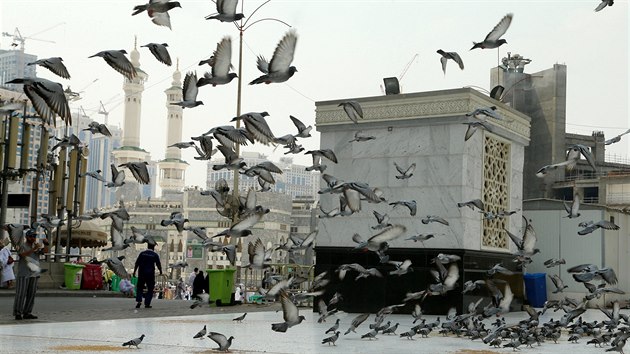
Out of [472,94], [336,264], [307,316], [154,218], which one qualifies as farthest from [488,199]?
[154,218]

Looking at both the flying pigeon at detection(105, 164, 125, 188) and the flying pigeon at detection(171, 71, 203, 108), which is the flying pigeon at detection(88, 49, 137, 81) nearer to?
the flying pigeon at detection(171, 71, 203, 108)

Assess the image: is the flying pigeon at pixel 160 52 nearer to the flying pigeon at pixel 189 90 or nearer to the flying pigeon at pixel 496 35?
the flying pigeon at pixel 189 90

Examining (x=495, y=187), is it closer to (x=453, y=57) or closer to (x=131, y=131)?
(x=453, y=57)

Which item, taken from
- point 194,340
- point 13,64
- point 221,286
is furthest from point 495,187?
point 13,64

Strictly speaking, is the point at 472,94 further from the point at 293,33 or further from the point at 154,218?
the point at 154,218

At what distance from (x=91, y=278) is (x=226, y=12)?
75.4 ft

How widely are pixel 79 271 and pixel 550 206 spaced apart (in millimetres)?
16740

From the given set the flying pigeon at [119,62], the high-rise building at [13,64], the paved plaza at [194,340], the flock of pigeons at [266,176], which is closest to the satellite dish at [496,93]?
the flock of pigeons at [266,176]

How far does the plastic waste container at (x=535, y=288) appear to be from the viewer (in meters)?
23.1

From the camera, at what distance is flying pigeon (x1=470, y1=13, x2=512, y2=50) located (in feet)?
38.0

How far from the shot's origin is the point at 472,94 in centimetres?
1786

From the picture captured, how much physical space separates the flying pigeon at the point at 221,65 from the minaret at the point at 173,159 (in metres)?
142

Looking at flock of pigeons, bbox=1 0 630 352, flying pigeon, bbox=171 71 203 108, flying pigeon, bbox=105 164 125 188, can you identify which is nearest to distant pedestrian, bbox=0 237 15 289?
flock of pigeons, bbox=1 0 630 352

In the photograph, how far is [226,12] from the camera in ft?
32.3
